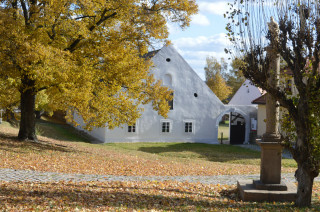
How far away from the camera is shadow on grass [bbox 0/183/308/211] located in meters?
7.08

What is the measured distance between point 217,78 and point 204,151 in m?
31.7

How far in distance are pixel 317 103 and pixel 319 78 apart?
0.52 meters

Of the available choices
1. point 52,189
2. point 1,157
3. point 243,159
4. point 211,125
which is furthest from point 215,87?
point 52,189

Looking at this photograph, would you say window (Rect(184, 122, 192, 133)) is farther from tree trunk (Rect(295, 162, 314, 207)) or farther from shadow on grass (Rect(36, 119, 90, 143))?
tree trunk (Rect(295, 162, 314, 207))

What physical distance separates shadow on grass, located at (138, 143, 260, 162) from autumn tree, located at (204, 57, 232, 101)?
2766 centimetres

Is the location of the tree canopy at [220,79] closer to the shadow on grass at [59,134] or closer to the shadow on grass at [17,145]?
the shadow on grass at [59,134]

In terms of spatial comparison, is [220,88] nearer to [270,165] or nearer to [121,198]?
[270,165]

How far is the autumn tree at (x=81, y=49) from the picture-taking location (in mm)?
13508

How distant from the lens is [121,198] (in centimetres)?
813

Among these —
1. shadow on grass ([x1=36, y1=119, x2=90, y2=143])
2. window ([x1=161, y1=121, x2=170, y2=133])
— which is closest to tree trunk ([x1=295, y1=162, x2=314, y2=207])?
shadow on grass ([x1=36, y1=119, x2=90, y2=143])

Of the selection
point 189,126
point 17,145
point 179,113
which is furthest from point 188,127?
point 17,145

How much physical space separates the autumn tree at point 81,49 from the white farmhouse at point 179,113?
447 inches

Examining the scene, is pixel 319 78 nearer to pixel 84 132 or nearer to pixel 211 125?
pixel 211 125

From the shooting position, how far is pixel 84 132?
1345 inches
